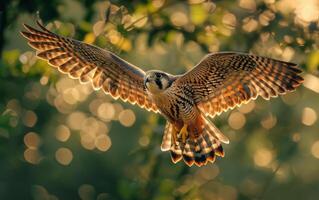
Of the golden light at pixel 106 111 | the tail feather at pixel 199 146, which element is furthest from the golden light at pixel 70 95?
the tail feather at pixel 199 146

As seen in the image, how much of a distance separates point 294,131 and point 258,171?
11.7 ft

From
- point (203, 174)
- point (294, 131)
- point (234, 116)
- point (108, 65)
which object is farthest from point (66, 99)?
point (108, 65)

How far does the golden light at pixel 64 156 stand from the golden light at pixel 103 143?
2.09ft

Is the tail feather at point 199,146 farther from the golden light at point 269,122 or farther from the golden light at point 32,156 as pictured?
the golden light at point 32,156

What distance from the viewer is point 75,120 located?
54.6 feet

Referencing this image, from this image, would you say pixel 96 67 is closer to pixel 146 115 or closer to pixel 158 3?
pixel 158 3

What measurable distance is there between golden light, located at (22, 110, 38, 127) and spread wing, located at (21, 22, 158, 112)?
255 inches

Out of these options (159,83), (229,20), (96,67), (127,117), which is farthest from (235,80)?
(127,117)

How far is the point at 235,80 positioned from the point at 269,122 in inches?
104

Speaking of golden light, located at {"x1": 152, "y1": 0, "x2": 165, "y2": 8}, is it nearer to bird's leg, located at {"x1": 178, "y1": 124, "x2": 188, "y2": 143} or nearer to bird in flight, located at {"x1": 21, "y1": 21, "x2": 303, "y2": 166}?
bird in flight, located at {"x1": 21, "y1": 21, "x2": 303, "y2": 166}

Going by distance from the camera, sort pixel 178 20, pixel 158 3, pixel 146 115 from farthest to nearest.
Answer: pixel 146 115
pixel 178 20
pixel 158 3

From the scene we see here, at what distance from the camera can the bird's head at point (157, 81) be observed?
26.0 ft

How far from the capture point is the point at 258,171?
14.1 metres

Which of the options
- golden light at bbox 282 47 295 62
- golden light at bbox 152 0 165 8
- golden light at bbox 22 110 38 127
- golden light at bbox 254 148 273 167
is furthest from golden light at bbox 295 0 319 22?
golden light at bbox 22 110 38 127
